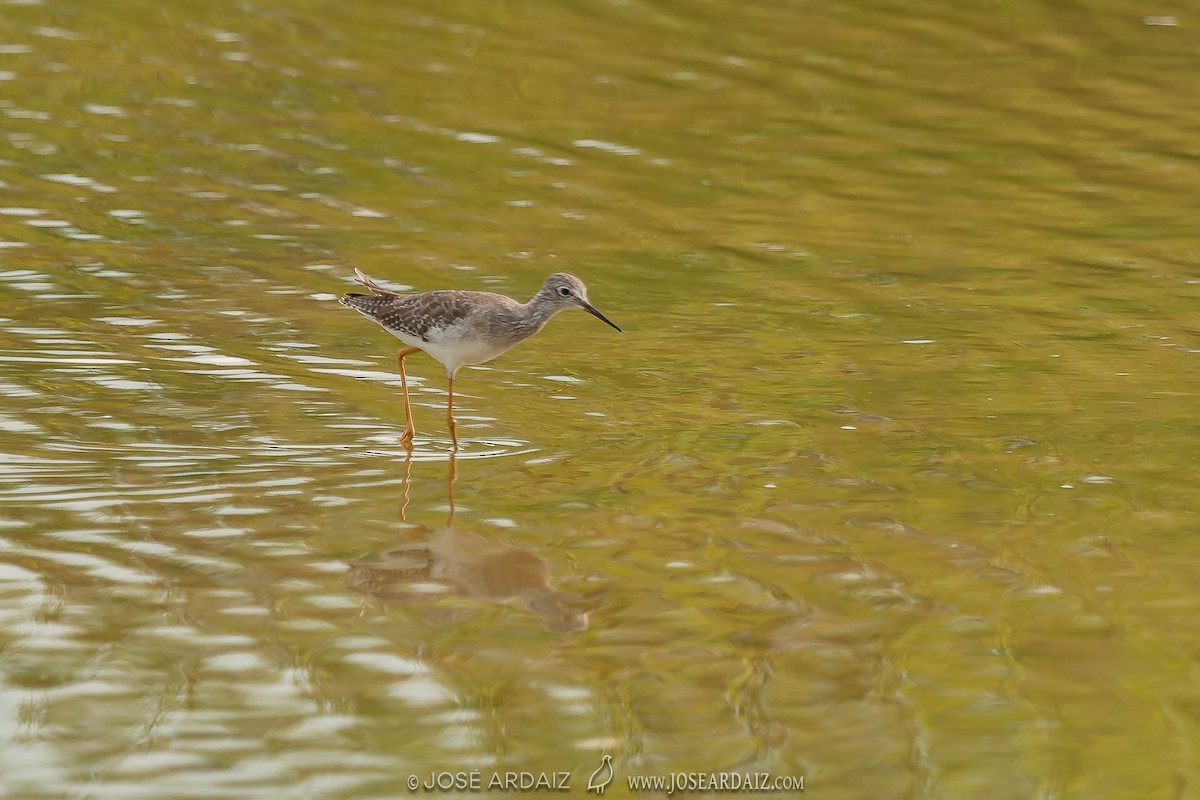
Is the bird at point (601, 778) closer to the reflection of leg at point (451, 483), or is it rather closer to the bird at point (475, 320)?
the reflection of leg at point (451, 483)

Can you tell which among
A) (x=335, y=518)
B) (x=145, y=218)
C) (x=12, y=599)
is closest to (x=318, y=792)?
(x=12, y=599)

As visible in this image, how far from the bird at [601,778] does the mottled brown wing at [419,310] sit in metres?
5.49

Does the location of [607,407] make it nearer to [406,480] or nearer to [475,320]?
[475,320]

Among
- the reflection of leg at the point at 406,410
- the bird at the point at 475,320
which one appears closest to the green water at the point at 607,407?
the reflection of leg at the point at 406,410

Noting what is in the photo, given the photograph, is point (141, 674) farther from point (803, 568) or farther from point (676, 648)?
point (803, 568)

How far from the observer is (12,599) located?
9625mm

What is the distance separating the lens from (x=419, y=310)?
13.3 meters

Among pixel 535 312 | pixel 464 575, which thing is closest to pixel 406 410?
pixel 535 312

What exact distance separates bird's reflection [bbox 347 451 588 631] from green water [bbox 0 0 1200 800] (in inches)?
1.4

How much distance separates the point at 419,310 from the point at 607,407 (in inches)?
61.5

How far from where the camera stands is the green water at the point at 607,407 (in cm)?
853

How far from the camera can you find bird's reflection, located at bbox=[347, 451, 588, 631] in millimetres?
9922

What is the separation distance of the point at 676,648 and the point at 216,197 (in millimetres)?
10849

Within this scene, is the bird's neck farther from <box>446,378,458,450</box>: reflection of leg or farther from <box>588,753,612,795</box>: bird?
<box>588,753,612,795</box>: bird
